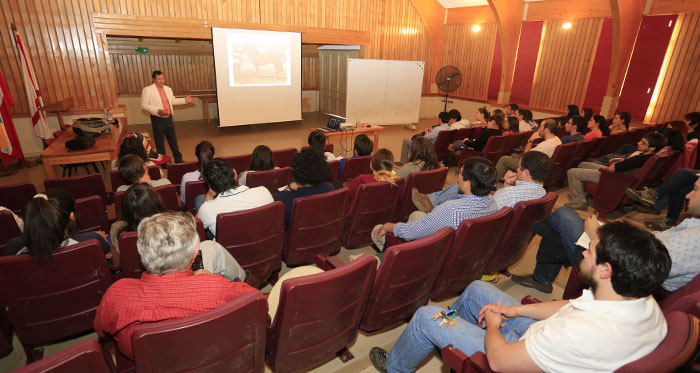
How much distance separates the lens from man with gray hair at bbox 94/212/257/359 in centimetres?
133

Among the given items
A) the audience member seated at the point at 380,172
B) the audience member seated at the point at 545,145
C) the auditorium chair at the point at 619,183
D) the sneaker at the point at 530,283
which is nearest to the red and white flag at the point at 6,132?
the audience member seated at the point at 380,172

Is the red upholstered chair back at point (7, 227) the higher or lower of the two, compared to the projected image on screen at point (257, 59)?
lower

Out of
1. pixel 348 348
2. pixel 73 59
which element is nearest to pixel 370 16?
pixel 73 59

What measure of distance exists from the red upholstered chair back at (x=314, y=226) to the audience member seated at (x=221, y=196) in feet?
1.14

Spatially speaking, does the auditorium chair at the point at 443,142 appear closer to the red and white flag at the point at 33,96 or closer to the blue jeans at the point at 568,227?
the blue jeans at the point at 568,227

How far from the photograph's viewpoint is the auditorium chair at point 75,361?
963 mm

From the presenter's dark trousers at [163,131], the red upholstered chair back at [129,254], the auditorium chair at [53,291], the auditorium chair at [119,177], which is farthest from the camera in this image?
the presenter's dark trousers at [163,131]

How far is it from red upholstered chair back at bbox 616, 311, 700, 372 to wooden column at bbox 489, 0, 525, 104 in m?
9.81

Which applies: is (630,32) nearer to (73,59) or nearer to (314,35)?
(314,35)

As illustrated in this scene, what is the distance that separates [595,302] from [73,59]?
891 cm

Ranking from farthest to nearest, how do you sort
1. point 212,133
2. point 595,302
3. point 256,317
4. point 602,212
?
1. point 212,133
2. point 602,212
3. point 256,317
4. point 595,302

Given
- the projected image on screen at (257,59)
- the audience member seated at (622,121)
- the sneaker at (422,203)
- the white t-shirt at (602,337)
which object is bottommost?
the sneaker at (422,203)

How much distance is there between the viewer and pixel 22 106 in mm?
6676

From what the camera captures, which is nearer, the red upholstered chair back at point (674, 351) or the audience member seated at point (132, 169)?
the red upholstered chair back at point (674, 351)
